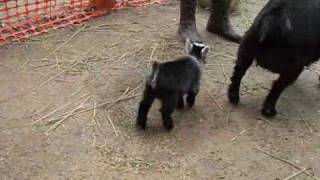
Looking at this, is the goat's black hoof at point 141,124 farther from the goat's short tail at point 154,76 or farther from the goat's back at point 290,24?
the goat's back at point 290,24

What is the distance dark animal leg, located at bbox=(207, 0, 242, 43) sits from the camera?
603cm

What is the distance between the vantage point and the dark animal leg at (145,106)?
405 cm

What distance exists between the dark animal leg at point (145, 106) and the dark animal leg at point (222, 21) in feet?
7.21

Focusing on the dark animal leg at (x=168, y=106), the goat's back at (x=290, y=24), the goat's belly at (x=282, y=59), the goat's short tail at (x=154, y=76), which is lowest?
the dark animal leg at (x=168, y=106)

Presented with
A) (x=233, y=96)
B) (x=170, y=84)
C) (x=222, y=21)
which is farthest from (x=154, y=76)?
(x=222, y=21)

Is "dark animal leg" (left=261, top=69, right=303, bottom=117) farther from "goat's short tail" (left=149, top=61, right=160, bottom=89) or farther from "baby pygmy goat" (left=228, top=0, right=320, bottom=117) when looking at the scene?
"goat's short tail" (left=149, top=61, right=160, bottom=89)

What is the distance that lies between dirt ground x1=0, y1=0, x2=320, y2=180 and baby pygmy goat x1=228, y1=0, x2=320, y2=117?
1.80 ft

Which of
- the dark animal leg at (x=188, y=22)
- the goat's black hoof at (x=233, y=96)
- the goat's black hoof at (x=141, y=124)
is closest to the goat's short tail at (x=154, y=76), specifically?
the goat's black hoof at (x=141, y=124)

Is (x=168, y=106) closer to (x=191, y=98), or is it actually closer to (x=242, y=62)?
(x=191, y=98)

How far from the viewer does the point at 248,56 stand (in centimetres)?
439

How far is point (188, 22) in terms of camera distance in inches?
234

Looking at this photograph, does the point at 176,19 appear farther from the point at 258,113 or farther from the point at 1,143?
the point at 1,143

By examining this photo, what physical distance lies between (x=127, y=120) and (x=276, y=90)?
4.21 ft

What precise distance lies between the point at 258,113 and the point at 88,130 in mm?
1496
